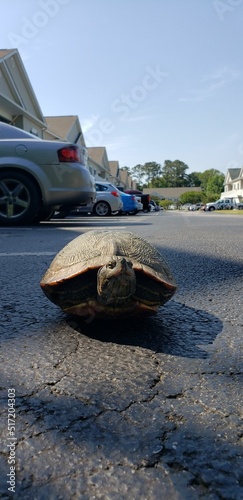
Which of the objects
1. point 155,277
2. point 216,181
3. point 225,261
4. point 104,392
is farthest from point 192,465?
point 216,181

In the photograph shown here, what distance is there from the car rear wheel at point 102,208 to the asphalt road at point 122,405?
13.5 metres

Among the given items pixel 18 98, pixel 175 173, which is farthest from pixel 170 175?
pixel 18 98

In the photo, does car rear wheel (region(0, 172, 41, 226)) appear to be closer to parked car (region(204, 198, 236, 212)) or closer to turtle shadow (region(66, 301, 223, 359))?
turtle shadow (region(66, 301, 223, 359))

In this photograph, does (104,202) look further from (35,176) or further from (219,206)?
(219,206)

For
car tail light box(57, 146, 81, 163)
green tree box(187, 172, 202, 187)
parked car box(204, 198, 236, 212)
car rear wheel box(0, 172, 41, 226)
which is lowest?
parked car box(204, 198, 236, 212)

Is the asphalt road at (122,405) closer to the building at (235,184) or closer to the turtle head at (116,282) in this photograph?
the turtle head at (116,282)

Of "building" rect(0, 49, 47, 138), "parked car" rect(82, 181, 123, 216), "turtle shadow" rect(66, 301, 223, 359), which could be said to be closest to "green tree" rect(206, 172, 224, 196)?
"building" rect(0, 49, 47, 138)

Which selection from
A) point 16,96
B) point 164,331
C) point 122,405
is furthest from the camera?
point 16,96

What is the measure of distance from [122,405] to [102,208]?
14.5 m

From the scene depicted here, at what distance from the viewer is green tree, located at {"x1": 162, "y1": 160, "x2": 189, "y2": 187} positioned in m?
136

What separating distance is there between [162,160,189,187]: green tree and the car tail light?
13033 centimetres

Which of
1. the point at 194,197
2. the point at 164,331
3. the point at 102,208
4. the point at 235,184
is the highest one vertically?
the point at 235,184

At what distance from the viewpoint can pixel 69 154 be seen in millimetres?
6617

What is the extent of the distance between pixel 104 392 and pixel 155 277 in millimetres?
564
